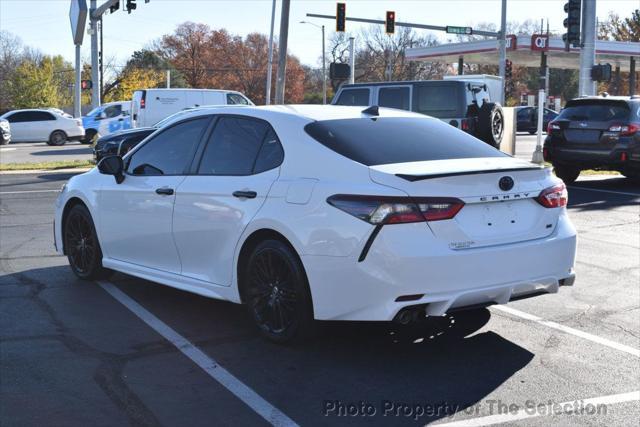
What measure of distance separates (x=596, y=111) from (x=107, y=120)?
22267mm

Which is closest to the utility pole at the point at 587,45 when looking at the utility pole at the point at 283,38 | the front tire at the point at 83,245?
the utility pole at the point at 283,38

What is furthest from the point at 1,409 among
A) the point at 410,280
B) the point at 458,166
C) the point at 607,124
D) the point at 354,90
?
the point at 354,90

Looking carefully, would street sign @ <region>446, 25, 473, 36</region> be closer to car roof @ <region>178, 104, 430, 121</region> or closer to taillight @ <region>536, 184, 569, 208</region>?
car roof @ <region>178, 104, 430, 121</region>

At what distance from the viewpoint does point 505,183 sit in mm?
4996

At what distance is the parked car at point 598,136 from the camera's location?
570 inches

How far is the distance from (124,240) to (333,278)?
2554mm

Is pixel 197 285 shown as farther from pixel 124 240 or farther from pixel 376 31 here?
pixel 376 31

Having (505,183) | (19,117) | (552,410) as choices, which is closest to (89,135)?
(19,117)

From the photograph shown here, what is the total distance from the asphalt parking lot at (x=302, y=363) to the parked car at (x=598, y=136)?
7812mm

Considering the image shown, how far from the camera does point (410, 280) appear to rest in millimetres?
4617

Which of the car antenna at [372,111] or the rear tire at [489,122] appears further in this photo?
the rear tire at [489,122]

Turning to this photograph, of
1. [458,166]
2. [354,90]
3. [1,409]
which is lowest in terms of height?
[1,409]

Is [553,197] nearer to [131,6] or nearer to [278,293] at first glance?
[278,293]

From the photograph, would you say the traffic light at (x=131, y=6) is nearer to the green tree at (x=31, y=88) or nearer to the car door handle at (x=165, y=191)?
the car door handle at (x=165, y=191)
